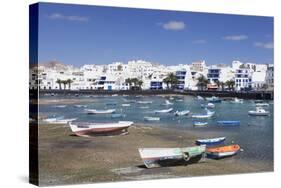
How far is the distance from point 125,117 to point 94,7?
80.8 inches

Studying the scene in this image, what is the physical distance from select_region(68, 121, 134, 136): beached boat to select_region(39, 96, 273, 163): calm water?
92 mm

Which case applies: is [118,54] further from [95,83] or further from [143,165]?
[143,165]

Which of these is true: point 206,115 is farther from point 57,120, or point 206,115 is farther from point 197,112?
point 57,120

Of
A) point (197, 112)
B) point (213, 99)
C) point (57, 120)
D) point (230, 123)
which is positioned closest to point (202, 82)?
point (213, 99)

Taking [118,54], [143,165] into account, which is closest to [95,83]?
[118,54]

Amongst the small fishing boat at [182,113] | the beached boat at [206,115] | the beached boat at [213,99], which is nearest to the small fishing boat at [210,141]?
the beached boat at [206,115]

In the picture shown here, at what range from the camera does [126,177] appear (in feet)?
42.2

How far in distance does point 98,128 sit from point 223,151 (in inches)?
104

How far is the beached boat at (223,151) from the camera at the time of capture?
13.8 m

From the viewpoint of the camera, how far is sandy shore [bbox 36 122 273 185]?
1230cm

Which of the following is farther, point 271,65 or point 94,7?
point 271,65

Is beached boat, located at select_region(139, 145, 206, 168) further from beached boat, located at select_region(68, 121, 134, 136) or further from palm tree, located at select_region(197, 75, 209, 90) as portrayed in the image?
palm tree, located at select_region(197, 75, 209, 90)

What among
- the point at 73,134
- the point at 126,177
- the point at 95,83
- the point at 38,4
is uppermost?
the point at 38,4

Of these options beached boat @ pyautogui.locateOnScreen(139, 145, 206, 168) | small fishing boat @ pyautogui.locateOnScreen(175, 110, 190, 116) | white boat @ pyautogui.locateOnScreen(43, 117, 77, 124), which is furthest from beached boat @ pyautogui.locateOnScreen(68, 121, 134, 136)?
small fishing boat @ pyautogui.locateOnScreen(175, 110, 190, 116)
